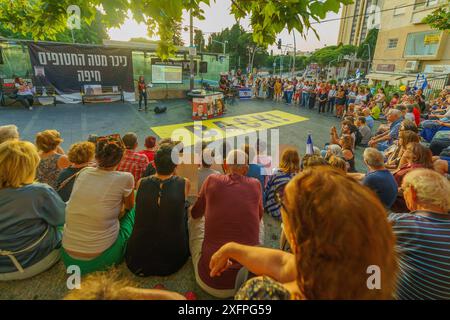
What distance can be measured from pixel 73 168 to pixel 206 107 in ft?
28.4

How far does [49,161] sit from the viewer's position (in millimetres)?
3133

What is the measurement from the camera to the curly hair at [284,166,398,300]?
77 centimetres

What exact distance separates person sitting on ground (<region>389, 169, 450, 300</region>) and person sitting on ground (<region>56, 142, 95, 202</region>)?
323 cm

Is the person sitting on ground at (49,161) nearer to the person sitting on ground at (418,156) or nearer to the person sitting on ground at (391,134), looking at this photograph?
the person sitting on ground at (418,156)

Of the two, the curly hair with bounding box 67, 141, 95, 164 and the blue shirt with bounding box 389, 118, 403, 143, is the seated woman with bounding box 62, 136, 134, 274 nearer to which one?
the curly hair with bounding box 67, 141, 95, 164

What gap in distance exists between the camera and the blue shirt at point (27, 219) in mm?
1912

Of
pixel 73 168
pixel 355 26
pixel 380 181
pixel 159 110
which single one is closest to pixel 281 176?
pixel 380 181

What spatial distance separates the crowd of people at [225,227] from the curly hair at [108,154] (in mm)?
10

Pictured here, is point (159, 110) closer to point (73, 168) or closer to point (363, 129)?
point (363, 129)

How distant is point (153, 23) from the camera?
2732 millimetres

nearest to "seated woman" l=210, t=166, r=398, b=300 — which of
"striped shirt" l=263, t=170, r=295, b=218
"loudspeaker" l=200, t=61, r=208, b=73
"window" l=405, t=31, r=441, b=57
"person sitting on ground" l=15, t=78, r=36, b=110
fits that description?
"striped shirt" l=263, t=170, r=295, b=218

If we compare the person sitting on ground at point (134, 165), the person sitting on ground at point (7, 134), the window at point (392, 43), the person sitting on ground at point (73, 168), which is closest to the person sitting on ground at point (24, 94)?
the person sitting on ground at point (7, 134)

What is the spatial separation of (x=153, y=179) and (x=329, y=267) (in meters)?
1.78

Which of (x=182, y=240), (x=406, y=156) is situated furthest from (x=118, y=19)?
(x=406, y=156)
